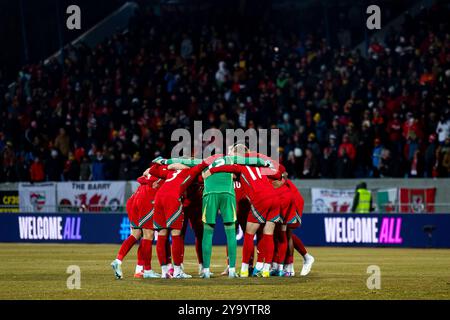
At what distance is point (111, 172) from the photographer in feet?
121

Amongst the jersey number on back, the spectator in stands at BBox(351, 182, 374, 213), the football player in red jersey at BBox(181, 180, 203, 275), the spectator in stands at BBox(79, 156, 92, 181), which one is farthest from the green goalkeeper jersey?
the spectator in stands at BBox(79, 156, 92, 181)

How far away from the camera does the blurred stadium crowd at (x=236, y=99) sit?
108ft

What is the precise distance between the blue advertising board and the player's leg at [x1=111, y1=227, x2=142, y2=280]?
540 inches

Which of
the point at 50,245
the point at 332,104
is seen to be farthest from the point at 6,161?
the point at 332,104

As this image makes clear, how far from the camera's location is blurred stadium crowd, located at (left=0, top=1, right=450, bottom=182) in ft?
108

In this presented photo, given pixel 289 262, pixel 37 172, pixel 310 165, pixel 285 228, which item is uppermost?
pixel 310 165

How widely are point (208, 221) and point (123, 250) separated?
1.66 meters

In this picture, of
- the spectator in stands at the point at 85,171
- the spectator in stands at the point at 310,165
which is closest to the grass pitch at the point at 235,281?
the spectator in stands at the point at 310,165

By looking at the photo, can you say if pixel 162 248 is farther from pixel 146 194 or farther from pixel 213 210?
pixel 213 210

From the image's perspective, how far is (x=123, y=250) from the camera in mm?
18266

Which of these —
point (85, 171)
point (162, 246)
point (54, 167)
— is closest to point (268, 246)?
point (162, 246)

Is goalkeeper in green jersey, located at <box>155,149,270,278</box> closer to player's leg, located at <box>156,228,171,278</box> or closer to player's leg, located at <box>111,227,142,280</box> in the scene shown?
player's leg, located at <box>156,228,171,278</box>

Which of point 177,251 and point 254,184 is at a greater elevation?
point 254,184

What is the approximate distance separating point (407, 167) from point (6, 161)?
16067 mm
